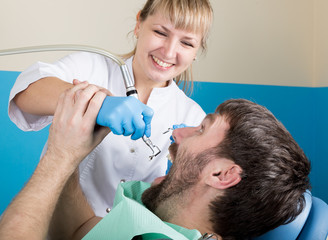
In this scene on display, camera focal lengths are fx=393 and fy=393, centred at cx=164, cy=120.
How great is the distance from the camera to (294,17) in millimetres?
3676

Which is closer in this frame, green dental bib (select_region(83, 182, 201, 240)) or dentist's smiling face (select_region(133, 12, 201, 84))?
green dental bib (select_region(83, 182, 201, 240))

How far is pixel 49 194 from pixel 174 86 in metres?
0.86

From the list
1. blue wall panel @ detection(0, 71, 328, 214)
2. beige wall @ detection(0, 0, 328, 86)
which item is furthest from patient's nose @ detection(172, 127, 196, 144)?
blue wall panel @ detection(0, 71, 328, 214)

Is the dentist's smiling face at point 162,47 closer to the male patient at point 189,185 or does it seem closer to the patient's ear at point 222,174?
the male patient at point 189,185

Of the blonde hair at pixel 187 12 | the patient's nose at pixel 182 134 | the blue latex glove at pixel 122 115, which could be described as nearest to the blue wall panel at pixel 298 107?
the blonde hair at pixel 187 12

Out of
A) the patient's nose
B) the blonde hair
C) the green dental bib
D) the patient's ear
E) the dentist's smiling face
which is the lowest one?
the green dental bib

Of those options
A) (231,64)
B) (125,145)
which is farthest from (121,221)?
(231,64)

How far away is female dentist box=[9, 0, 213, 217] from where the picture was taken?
1536mm

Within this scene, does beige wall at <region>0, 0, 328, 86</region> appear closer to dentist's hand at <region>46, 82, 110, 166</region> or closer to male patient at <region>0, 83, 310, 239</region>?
male patient at <region>0, 83, 310, 239</region>

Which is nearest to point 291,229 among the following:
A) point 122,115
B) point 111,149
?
point 122,115

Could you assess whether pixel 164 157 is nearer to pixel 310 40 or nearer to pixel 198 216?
pixel 198 216

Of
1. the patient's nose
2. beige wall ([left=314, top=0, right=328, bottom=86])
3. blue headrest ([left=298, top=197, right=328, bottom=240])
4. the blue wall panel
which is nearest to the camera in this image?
blue headrest ([left=298, top=197, right=328, bottom=240])

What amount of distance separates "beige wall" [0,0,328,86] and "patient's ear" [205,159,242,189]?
1729 mm

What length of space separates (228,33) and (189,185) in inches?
92.7
